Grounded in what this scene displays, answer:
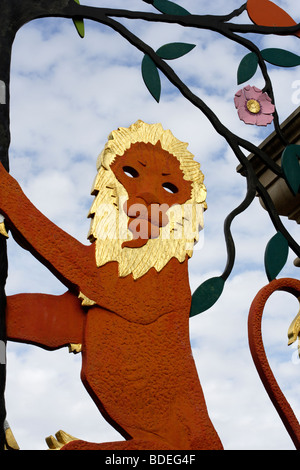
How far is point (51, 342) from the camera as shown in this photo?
260 centimetres

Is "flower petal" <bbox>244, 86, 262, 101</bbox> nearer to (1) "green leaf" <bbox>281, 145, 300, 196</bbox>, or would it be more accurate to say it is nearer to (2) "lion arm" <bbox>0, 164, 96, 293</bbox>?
(1) "green leaf" <bbox>281, 145, 300, 196</bbox>

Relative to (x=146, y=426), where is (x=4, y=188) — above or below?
above

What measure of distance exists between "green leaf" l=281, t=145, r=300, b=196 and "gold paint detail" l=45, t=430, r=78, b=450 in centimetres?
140

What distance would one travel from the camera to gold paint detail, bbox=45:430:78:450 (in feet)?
8.10

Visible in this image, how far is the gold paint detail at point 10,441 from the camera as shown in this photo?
7.99 feet

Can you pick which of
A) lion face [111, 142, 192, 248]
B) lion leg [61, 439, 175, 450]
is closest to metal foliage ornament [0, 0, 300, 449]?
lion face [111, 142, 192, 248]

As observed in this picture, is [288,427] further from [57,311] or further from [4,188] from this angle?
[4,188]

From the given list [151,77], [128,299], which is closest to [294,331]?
[128,299]

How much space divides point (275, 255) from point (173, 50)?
890 millimetres

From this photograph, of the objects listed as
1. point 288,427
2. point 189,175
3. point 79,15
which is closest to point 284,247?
point 189,175

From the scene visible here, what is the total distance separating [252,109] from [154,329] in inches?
41.8

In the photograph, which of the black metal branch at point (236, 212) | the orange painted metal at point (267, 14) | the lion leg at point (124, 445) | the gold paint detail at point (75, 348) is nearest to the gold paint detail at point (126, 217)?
the black metal branch at point (236, 212)

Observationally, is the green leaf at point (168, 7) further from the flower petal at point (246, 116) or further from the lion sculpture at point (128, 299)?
the lion sculpture at point (128, 299)
